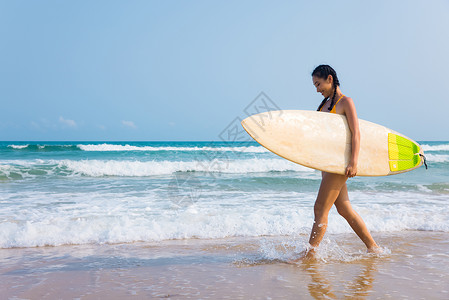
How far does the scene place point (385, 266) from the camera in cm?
288

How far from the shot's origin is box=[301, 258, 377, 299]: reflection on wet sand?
2.26m

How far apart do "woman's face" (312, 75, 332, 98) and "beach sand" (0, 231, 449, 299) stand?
1.38 meters

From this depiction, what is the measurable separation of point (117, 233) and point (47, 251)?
708 mm

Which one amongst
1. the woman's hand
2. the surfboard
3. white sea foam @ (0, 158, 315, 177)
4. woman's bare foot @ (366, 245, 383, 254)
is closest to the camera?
the woman's hand

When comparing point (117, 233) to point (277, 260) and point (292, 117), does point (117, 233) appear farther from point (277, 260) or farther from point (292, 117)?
point (292, 117)

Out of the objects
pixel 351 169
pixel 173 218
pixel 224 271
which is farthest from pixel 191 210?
pixel 351 169

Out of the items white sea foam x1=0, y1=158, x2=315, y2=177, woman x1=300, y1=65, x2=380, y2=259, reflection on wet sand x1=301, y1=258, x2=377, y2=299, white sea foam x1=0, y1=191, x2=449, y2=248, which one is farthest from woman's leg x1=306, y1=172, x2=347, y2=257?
white sea foam x1=0, y1=158, x2=315, y2=177

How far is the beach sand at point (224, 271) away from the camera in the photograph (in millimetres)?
2324

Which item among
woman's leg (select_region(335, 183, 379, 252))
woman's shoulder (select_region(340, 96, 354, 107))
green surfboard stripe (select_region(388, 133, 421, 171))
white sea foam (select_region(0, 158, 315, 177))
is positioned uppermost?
woman's shoulder (select_region(340, 96, 354, 107))

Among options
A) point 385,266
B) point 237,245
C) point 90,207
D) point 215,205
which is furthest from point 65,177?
point 385,266

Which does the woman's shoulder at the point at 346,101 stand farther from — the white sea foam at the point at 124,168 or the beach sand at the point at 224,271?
the white sea foam at the point at 124,168

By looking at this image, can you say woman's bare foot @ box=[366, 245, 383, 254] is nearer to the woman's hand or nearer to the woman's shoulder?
the woman's hand

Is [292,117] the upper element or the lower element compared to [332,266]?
upper

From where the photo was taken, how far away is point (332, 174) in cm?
284
